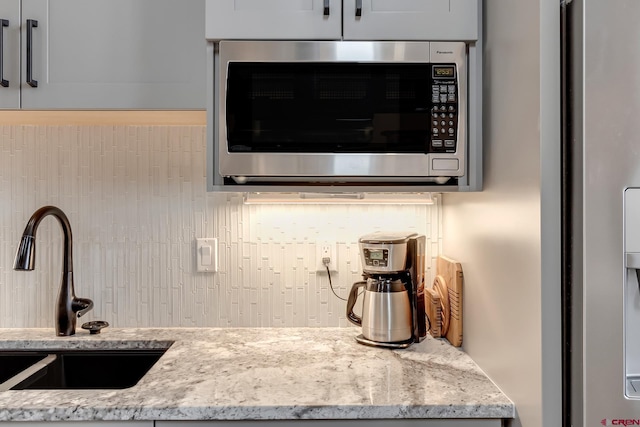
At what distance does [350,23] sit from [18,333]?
4.54ft

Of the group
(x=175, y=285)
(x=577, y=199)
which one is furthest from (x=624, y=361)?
(x=175, y=285)

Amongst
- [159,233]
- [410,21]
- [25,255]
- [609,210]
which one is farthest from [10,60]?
[609,210]

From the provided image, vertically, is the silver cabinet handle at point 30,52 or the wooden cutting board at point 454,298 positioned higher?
the silver cabinet handle at point 30,52

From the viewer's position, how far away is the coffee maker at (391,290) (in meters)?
1.34

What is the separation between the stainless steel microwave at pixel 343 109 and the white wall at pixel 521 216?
11 centimetres

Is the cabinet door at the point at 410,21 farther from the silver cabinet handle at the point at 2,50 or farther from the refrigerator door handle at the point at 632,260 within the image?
the silver cabinet handle at the point at 2,50

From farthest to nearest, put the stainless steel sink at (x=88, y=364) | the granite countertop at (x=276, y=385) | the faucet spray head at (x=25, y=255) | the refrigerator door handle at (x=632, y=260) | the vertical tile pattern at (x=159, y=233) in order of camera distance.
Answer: the vertical tile pattern at (x=159, y=233) → the stainless steel sink at (x=88, y=364) → the faucet spray head at (x=25, y=255) → the granite countertop at (x=276, y=385) → the refrigerator door handle at (x=632, y=260)

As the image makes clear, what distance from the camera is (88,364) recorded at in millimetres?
Result: 1462

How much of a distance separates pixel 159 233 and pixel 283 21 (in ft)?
2.65

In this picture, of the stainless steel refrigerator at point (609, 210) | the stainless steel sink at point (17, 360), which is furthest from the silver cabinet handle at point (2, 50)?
the stainless steel refrigerator at point (609, 210)

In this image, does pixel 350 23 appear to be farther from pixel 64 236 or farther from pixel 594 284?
pixel 64 236

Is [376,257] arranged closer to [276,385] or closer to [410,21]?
[276,385]

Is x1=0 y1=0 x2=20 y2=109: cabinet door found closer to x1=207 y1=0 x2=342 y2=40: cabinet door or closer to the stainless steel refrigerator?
x1=207 y1=0 x2=342 y2=40: cabinet door

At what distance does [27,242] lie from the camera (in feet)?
4.36
